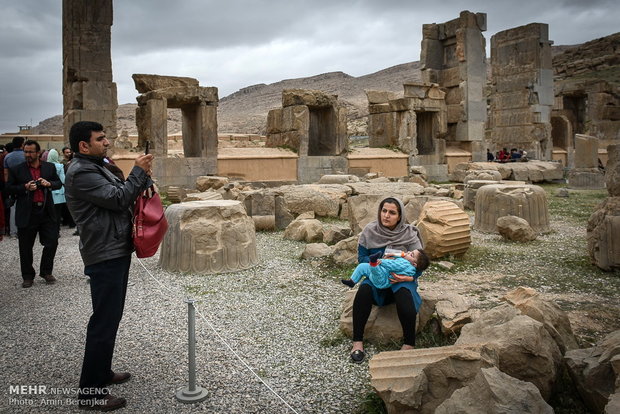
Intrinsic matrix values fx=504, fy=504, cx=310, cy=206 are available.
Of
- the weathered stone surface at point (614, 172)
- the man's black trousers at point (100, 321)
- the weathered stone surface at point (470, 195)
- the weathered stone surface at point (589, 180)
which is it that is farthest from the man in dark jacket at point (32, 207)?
the weathered stone surface at point (589, 180)

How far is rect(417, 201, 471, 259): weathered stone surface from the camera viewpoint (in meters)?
6.63

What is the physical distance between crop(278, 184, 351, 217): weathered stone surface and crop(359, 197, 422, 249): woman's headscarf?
21.2ft

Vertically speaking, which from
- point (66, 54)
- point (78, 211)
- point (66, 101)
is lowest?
point (78, 211)

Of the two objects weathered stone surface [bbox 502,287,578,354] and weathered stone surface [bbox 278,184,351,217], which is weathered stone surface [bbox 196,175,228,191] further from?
weathered stone surface [bbox 502,287,578,354]

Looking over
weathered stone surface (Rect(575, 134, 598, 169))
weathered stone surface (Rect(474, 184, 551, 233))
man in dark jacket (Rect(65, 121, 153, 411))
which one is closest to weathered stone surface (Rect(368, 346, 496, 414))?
man in dark jacket (Rect(65, 121, 153, 411))

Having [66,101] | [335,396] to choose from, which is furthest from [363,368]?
[66,101]

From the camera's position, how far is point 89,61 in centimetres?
1409

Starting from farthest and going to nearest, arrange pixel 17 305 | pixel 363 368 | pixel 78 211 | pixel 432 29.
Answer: pixel 432 29, pixel 17 305, pixel 363 368, pixel 78 211

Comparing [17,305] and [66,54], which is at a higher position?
[66,54]

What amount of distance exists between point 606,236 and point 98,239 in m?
5.47

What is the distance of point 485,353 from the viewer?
2.79 metres

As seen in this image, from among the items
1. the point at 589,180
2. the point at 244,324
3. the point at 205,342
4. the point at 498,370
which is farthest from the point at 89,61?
the point at 589,180

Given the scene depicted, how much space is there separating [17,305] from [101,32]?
1120 centimetres

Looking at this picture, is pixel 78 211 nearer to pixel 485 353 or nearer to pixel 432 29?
pixel 485 353
